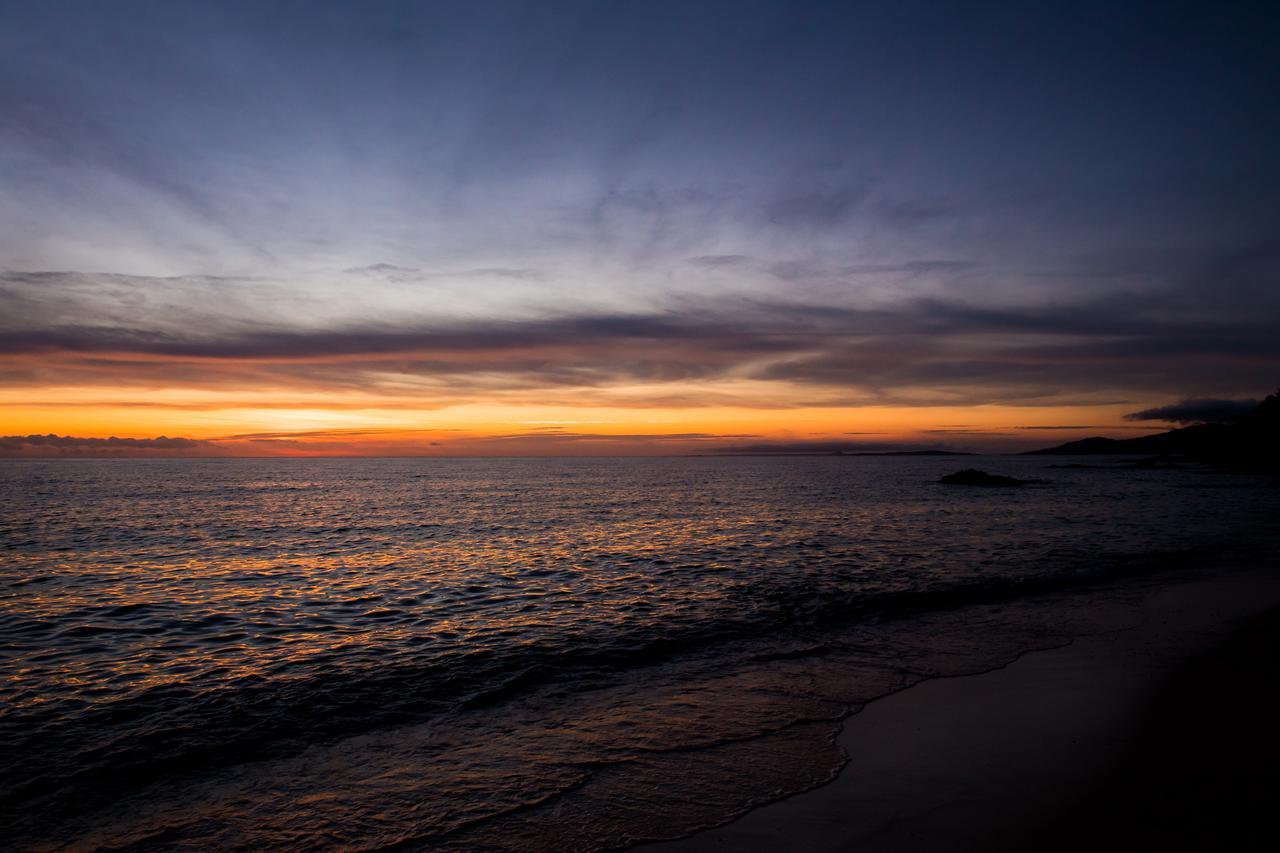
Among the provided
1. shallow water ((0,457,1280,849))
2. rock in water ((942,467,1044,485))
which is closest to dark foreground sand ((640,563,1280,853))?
shallow water ((0,457,1280,849))

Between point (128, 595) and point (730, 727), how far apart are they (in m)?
22.7

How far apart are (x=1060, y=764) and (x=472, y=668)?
11.1 metres

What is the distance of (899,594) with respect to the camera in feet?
71.8

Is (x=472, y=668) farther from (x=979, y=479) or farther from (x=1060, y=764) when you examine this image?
(x=979, y=479)

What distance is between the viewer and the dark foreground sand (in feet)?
23.7

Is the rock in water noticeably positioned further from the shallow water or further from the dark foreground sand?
the dark foreground sand

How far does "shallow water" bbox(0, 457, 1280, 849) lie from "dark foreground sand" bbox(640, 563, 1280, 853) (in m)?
0.80

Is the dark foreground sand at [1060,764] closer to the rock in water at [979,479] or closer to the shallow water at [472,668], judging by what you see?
the shallow water at [472,668]

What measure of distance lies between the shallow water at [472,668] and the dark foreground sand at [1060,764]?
795 millimetres

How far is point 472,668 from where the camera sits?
14.5 meters

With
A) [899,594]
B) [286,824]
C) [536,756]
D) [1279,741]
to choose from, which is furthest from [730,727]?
[899,594]

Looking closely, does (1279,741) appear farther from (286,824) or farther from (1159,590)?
(1159,590)

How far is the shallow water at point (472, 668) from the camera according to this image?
8414 millimetres

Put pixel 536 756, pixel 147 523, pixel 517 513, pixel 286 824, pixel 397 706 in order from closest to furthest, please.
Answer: pixel 286 824
pixel 536 756
pixel 397 706
pixel 147 523
pixel 517 513
